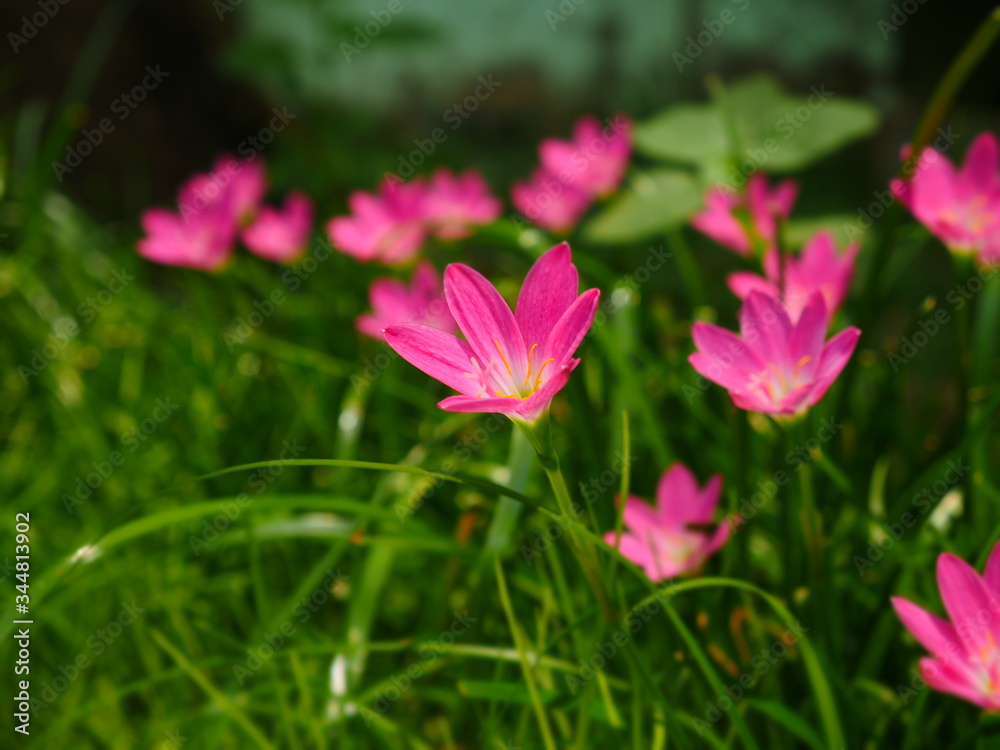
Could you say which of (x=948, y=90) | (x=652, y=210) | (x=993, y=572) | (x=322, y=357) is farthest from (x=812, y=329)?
(x=322, y=357)

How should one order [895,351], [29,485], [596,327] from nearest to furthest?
[596,327], [895,351], [29,485]

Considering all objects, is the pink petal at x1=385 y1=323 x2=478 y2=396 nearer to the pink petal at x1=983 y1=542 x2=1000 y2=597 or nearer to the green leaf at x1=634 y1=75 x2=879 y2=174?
the pink petal at x1=983 y1=542 x2=1000 y2=597

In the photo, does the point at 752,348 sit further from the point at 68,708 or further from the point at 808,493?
the point at 68,708

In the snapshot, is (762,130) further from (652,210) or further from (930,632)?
(930,632)

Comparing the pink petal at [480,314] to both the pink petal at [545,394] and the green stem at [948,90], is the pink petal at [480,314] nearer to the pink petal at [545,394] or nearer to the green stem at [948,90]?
the pink petal at [545,394]

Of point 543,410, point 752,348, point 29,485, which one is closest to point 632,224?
point 752,348

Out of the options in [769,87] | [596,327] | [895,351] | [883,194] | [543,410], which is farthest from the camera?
[883,194]

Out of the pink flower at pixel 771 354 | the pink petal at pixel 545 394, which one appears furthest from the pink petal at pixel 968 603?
the pink petal at pixel 545 394
